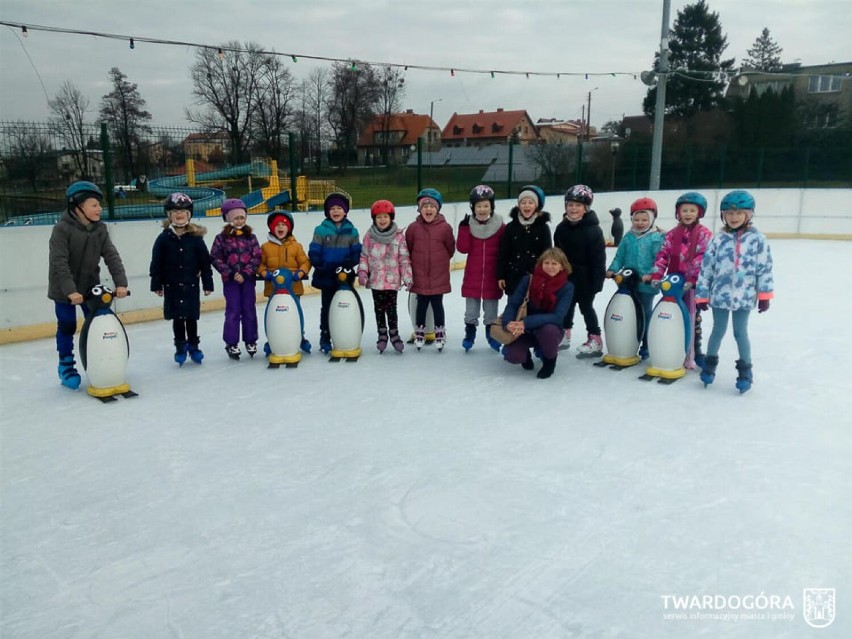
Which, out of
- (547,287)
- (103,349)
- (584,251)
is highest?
(584,251)

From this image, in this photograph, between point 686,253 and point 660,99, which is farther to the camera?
point 660,99

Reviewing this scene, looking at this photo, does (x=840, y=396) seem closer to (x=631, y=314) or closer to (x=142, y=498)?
(x=631, y=314)

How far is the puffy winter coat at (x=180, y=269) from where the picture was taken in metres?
4.75

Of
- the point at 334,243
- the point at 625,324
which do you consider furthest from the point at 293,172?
the point at 625,324

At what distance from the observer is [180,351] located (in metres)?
5.07

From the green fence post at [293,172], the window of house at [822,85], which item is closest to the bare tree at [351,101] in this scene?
the green fence post at [293,172]

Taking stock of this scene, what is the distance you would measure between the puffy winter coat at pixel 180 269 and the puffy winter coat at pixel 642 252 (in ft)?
10.3

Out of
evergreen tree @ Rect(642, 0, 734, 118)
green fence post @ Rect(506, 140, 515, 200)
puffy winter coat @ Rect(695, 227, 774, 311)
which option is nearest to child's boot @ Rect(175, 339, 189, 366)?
puffy winter coat @ Rect(695, 227, 774, 311)

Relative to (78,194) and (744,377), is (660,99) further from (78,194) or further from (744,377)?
(78,194)

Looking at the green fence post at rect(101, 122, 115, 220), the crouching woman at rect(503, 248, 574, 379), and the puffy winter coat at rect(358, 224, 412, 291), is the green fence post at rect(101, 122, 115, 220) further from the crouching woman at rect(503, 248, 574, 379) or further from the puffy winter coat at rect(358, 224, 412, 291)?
the crouching woman at rect(503, 248, 574, 379)

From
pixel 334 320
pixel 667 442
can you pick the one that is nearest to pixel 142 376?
pixel 334 320

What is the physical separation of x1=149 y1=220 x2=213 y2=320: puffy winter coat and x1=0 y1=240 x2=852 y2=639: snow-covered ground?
56cm

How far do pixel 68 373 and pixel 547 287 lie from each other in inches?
137

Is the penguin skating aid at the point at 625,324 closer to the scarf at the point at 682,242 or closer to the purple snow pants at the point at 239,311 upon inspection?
the scarf at the point at 682,242
